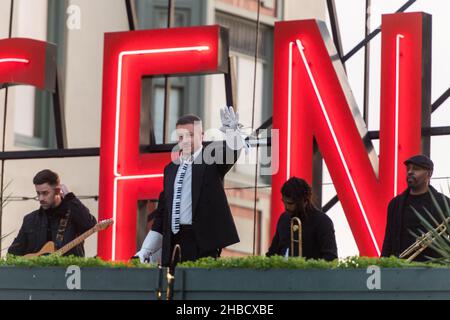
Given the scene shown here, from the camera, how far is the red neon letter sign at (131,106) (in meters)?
14.8

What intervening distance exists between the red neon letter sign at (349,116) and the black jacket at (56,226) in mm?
1961

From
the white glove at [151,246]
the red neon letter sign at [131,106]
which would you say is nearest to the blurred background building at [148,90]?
the red neon letter sign at [131,106]

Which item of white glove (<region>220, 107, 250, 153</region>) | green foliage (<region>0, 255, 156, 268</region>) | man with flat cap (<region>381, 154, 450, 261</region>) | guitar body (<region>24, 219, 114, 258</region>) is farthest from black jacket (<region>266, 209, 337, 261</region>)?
green foliage (<region>0, 255, 156, 268</region>)

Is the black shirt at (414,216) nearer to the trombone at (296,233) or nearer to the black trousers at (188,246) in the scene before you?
the trombone at (296,233)

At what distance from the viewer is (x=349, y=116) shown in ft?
46.6

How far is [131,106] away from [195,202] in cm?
459

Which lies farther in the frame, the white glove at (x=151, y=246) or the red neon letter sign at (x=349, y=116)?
the red neon letter sign at (x=349, y=116)

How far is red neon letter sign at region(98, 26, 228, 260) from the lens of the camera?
1482 centimetres

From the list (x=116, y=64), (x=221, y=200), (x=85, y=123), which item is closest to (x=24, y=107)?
(x=85, y=123)

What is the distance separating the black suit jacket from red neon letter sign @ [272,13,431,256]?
2.71m

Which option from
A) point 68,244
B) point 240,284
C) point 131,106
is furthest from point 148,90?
point 240,284

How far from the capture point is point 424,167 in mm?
10859

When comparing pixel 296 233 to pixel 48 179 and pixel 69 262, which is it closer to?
pixel 48 179
